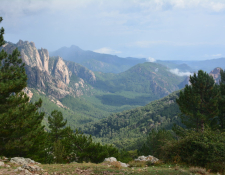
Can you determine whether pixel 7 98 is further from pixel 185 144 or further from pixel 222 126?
pixel 222 126

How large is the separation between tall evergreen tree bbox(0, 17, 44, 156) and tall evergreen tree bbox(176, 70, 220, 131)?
23.0 m

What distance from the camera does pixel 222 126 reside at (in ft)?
86.4

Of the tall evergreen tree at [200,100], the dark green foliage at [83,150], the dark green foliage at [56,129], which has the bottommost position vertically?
the dark green foliage at [83,150]

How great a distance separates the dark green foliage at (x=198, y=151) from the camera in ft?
44.0

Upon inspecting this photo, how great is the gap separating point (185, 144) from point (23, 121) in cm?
1871

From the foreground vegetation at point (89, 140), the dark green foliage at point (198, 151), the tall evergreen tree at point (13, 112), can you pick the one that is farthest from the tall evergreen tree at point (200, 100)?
the tall evergreen tree at point (13, 112)

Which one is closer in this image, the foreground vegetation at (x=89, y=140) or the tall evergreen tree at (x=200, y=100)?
the foreground vegetation at (x=89, y=140)

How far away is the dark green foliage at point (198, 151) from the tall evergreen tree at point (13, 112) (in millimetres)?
16885

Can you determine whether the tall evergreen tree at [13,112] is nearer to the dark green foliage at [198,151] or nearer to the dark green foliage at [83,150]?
the dark green foliage at [83,150]

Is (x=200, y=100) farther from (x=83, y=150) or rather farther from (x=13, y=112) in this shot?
(x=13, y=112)

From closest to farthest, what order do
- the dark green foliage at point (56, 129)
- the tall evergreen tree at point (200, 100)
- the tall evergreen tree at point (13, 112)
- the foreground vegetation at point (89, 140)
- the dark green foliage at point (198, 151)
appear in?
the dark green foliage at point (198, 151) < the foreground vegetation at point (89, 140) < the tall evergreen tree at point (13, 112) < the tall evergreen tree at point (200, 100) < the dark green foliage at point (56, 129)

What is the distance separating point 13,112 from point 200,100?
26.0m

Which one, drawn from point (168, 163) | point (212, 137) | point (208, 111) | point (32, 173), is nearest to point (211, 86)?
point (208, 111)

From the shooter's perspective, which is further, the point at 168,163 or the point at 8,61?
the point at 8,61
